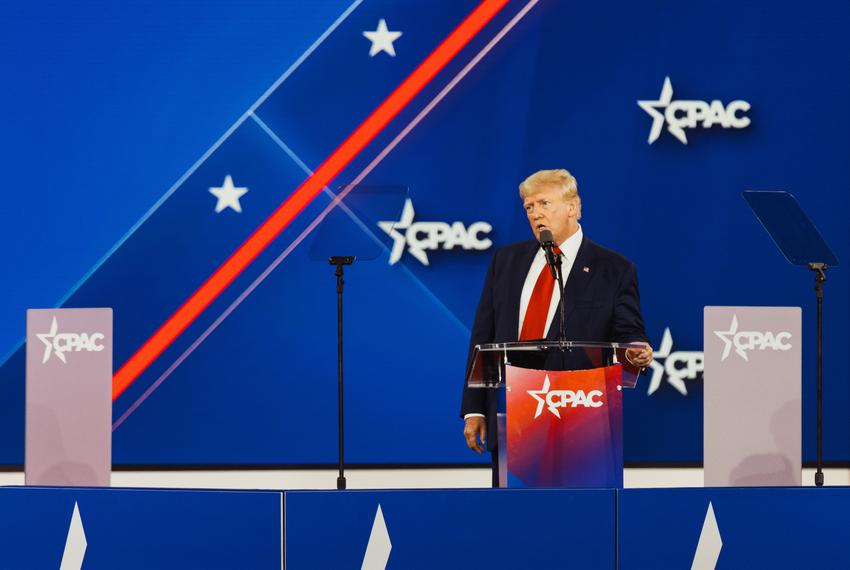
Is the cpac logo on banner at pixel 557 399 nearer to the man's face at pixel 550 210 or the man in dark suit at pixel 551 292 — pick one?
the man in dark suit at pixel 551 292

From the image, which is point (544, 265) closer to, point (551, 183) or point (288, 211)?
point (551, 183)

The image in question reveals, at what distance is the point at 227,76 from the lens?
210 inches

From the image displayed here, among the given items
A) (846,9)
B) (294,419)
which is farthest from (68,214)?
(846,9)

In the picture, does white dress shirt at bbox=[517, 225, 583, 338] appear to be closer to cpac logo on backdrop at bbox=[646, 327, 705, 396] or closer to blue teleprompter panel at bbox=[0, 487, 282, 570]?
blue teleprompter panel at bbox=[0, 487, 282, 570]

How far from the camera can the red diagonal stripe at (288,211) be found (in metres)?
5.33

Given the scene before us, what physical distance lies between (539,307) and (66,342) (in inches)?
68.3

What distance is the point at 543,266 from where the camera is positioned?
324 cm

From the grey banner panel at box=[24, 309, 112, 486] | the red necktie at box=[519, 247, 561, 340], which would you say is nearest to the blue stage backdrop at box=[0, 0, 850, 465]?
the grey banner panel at box=[24, 309, 112, 486]

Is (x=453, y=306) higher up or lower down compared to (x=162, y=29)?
lower down

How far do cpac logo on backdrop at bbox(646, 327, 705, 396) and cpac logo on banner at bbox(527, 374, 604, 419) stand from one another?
2.86 m

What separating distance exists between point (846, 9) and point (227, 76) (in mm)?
3228

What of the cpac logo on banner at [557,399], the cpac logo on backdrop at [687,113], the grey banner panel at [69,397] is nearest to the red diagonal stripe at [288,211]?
the cpac logo on backdrop at [687,113]

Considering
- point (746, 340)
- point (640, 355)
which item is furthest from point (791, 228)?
point (640, 355)

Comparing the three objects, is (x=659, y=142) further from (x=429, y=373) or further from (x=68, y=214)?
(x=68, y=214)
